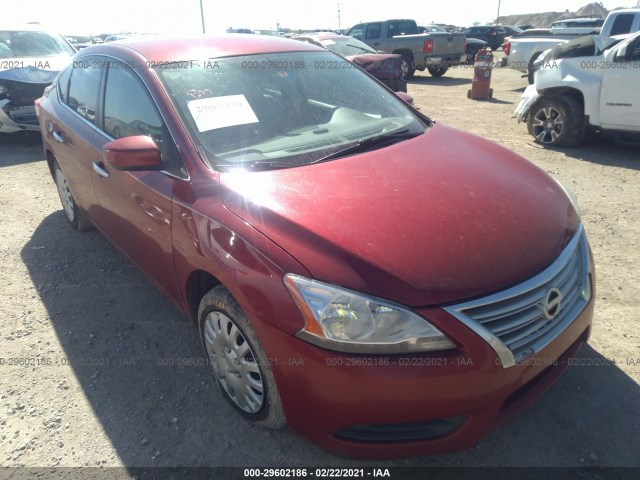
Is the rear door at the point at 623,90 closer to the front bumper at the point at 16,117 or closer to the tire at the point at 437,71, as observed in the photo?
the front bumper at the point at 16,117

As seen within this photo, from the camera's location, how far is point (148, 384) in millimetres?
2678

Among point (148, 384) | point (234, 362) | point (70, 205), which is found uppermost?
point (70, 205)

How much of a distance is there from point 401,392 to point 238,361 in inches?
33.0

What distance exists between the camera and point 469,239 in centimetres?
191

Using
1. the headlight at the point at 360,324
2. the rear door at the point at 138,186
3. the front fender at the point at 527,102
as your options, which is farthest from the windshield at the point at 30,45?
the headlight at the point at 360,324

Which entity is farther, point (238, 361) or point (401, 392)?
point (238, 361)

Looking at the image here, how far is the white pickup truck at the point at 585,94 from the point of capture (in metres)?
6.07

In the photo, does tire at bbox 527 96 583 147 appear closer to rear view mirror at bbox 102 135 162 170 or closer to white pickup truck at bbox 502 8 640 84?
white pickup truck at bbox 502 8 640 84

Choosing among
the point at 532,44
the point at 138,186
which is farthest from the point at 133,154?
the point at 532,44

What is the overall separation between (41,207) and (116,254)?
5.99 ft

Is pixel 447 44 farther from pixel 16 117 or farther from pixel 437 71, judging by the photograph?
pixel 16 117

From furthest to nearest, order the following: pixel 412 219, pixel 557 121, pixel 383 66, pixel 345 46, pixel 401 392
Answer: pixel 345 46, pixel 383 66, pixel 557 121, pixel 412 219, pixel 401 392

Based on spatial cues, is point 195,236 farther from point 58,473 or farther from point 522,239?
point 522,239

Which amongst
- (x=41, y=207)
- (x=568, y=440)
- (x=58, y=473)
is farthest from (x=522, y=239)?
(x=41, y=207)
